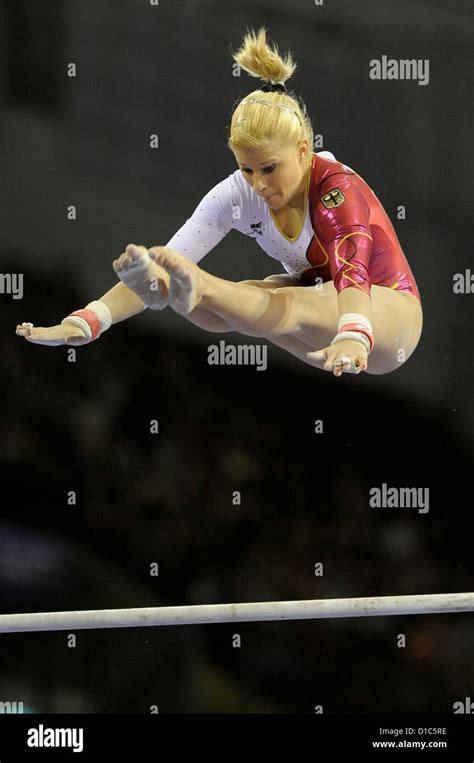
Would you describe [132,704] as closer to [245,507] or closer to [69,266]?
[245,507]

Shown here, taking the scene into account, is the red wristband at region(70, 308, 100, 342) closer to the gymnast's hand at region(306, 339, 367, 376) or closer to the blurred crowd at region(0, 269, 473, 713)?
the gymnast's hand at region(306, 339, 367, 376)

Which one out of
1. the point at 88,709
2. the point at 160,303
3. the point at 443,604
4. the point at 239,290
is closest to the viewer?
the point at 160,303

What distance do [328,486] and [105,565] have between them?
1.20 m

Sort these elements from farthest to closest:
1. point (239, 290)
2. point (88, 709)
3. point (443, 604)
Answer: point (88, 709) < point (443, 604) < point (239, 290)

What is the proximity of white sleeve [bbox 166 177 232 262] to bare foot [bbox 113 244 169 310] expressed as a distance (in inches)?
37.1

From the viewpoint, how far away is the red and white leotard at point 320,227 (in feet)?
10.8

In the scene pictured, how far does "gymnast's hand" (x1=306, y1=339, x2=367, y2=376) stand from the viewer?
2.72 metres

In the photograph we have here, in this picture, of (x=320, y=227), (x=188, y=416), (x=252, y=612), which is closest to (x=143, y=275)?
(x=320, y=227)

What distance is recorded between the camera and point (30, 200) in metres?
5.27

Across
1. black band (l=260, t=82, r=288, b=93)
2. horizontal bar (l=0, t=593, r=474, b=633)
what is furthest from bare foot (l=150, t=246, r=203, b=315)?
horizontal bar (l=0, t=593, r=474, b=633)

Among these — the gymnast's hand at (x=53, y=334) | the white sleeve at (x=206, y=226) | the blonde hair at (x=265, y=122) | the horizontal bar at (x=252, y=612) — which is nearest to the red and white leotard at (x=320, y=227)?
the white sleeve at (x=206, y=226)

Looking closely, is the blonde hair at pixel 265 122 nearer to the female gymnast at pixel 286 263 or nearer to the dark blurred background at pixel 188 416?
the female gymnast at pixel 286 263

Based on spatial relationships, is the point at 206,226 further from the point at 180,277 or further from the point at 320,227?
the point at 180,277

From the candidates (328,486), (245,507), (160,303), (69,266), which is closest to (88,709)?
(245,507)
